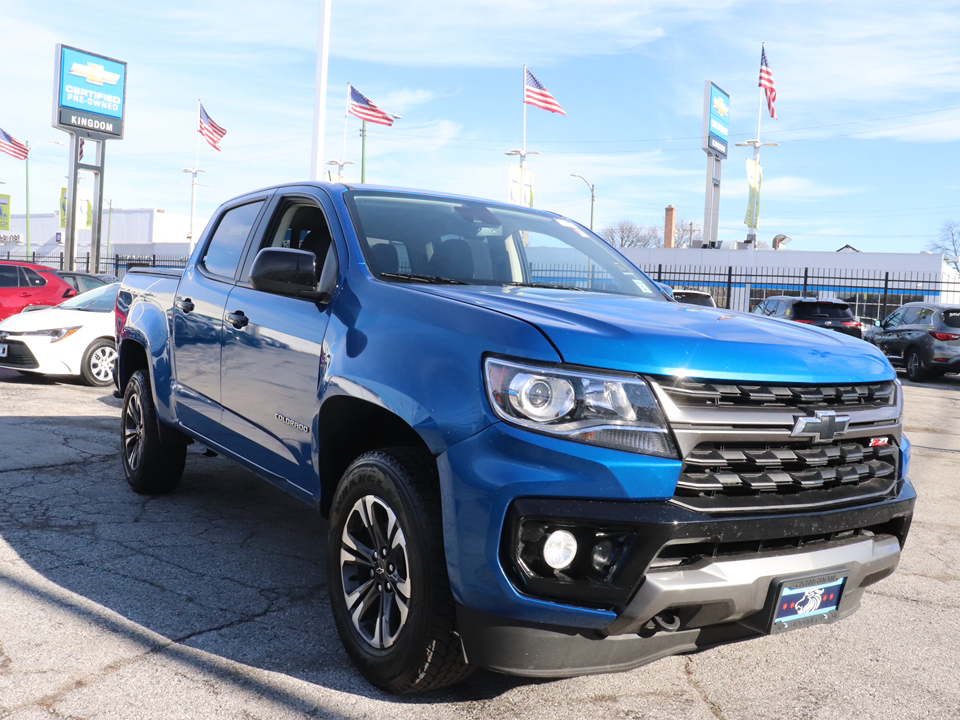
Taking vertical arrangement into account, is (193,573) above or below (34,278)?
below

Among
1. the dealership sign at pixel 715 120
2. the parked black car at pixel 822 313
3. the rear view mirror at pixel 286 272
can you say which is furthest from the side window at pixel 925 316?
the dealership sign at pixel 715 120

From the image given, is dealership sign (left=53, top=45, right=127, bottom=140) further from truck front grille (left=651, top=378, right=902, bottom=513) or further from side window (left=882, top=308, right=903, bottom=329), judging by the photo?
truck front grille (left=651, top=378, right=902, bottom=513)

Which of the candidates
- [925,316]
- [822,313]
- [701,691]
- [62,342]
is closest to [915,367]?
[925,316]

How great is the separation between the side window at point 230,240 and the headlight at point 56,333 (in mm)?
7116

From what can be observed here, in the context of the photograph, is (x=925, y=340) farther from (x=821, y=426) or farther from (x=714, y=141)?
(x=714, y=141)

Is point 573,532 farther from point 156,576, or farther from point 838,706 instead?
point 156,576

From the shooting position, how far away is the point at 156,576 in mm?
4125

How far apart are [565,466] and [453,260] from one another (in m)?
1.61

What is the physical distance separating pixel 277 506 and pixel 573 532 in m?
3.45

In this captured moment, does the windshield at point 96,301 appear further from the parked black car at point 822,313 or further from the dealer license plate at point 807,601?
the parked black car at point 822,313

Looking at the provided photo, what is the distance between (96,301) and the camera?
12.0 m

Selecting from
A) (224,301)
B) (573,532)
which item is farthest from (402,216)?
(573,532)

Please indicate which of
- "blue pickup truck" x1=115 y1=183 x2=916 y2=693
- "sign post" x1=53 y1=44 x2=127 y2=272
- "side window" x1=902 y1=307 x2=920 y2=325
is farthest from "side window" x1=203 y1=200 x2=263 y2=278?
"sign post" x1=53 y1=44 x2=127 y2=272

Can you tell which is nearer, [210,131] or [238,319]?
[238,319]
